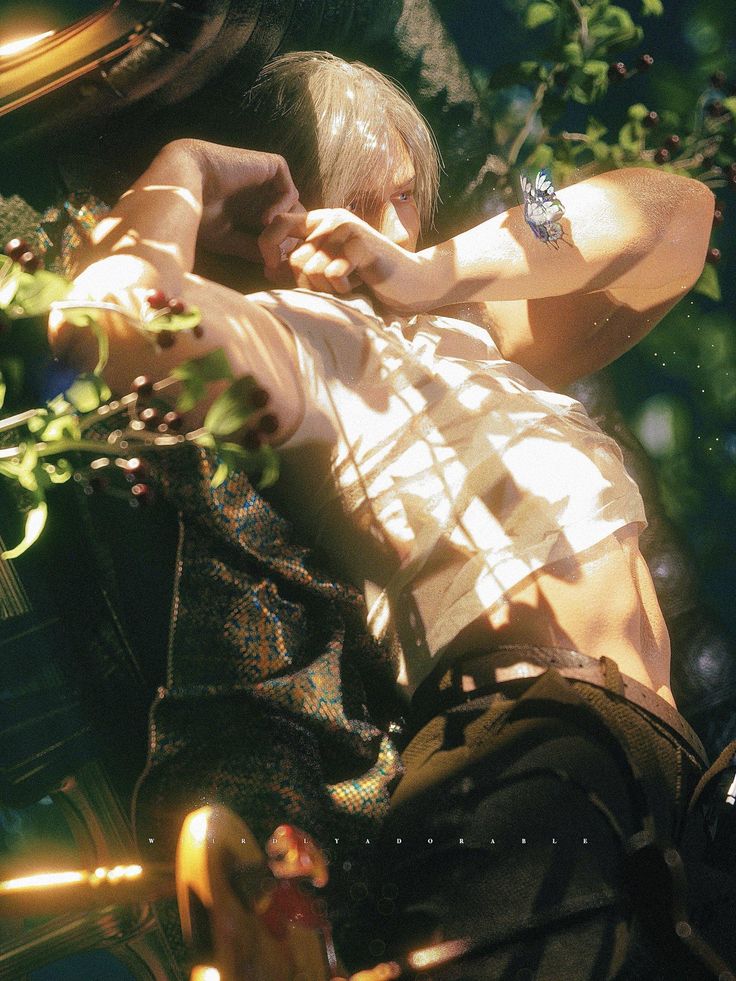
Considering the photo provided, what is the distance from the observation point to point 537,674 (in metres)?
0.77

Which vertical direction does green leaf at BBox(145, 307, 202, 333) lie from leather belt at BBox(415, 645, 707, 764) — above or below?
above

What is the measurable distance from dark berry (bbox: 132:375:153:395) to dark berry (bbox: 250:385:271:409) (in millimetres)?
90

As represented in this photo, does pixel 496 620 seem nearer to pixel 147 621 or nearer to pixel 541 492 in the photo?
pixel 541 492

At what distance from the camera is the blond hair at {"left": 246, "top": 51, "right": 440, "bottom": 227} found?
917 millimetres

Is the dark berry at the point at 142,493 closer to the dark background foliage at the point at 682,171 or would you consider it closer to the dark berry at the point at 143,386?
the dark berry at the point at 143,386

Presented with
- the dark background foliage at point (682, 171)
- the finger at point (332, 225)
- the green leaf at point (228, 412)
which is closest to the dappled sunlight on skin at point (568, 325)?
the dark background foliage at point (682, 171)

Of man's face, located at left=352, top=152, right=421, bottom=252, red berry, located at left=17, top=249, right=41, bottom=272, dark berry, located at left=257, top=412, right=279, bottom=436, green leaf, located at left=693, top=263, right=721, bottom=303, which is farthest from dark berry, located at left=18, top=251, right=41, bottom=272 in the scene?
green leaf, located at left=693, top=263, right=721, bottom=303

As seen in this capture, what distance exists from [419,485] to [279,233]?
0.29 metres

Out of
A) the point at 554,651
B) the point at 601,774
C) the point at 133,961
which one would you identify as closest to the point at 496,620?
the point at 554,651

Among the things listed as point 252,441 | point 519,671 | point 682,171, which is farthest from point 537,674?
point 682,171

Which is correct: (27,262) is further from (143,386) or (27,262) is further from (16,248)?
(143,386)

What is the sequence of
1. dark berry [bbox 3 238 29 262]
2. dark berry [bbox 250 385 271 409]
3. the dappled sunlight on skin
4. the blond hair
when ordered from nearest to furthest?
dark berry [bbox 3 238 29 262], dark berry [bbox 250 385 271 409], the blond hair, the dappled sunlight on skin

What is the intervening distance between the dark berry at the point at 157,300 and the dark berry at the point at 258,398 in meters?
0.10

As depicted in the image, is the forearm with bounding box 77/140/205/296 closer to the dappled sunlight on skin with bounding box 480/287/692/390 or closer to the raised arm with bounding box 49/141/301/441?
the raised arm with bounding box 49/141/301/441
